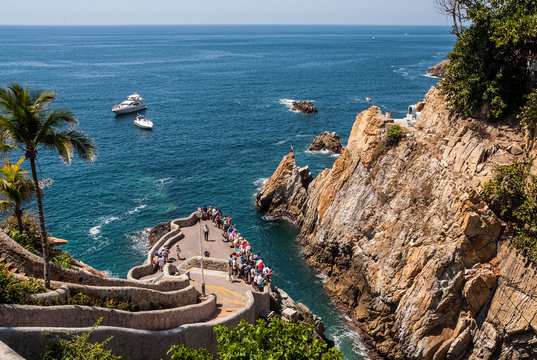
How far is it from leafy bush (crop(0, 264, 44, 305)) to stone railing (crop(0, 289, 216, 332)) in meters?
0.48

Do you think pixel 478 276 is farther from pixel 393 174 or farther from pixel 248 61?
pixel 248 61

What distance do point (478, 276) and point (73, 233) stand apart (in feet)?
132

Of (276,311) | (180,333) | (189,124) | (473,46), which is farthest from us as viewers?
(189,124)

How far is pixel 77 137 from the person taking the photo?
17641 mm

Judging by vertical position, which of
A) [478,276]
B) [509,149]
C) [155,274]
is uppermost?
[509,149]

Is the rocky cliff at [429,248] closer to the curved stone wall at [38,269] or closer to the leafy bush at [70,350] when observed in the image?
the curved stone wall at [38,269]

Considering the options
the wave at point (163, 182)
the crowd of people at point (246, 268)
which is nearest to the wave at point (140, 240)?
the crowd of people at point (246, 268)

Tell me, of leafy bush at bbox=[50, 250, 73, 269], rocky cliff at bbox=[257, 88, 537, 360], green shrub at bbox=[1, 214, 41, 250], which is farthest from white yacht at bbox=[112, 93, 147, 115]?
leafy bush at bbox=[50, 250, 73, 269]

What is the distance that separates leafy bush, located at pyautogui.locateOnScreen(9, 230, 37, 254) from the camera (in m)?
21.8

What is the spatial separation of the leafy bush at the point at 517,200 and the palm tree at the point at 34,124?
82.2 ft

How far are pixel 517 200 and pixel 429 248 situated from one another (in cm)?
669

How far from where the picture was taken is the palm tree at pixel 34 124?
16141 millimetres

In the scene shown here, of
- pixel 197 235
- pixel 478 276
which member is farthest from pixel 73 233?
pixel 478 276

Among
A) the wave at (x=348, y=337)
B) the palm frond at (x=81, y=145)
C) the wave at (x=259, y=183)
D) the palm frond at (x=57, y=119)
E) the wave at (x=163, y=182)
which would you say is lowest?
the wave at (x=348, y=337)
